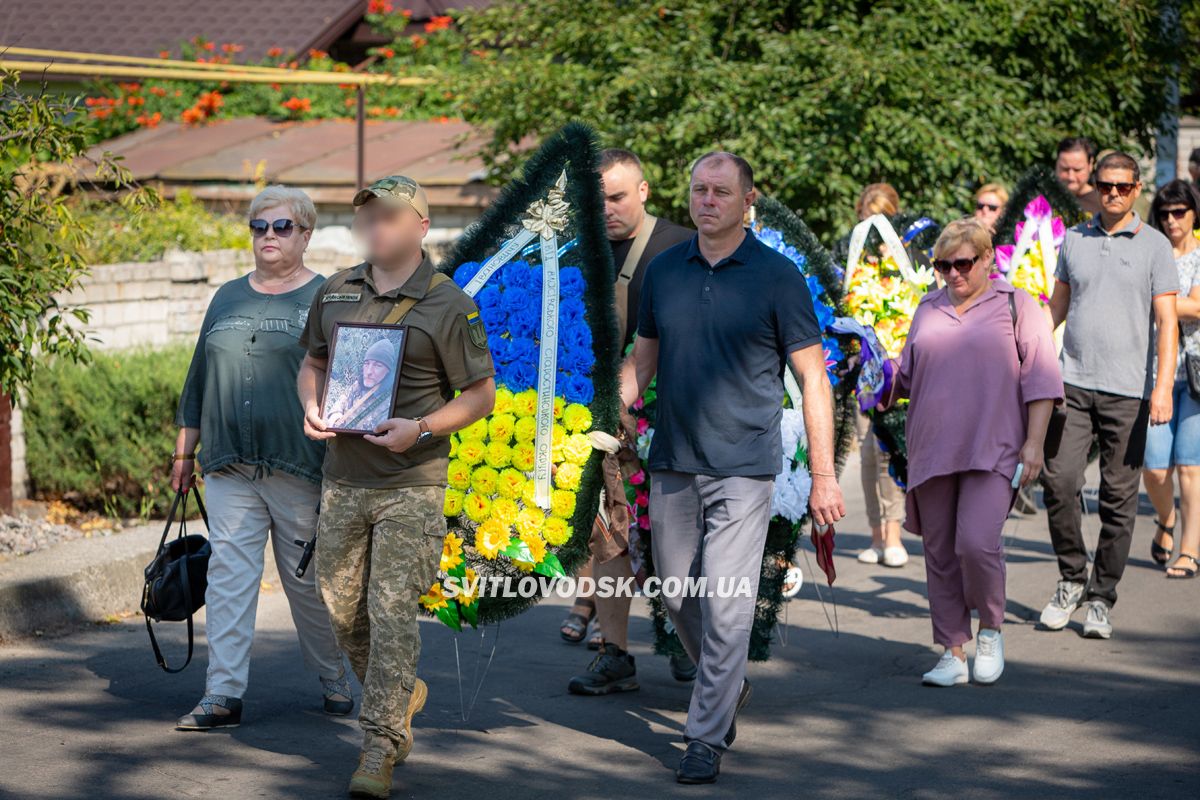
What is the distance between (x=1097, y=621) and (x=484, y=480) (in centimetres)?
326

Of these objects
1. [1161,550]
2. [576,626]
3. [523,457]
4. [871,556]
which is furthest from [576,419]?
[1161,550]

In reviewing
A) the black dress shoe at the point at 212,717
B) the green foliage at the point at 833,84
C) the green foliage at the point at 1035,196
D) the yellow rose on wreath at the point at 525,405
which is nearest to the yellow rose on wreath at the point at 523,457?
the yellow rose on wreath at the point at 525,405

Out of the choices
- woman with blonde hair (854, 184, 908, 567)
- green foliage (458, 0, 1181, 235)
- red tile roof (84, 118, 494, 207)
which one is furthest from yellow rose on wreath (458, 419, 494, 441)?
red tile roof (84, 118, 494, 207)

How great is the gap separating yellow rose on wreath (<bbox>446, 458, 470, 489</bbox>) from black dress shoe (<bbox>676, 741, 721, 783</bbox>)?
1.22 m

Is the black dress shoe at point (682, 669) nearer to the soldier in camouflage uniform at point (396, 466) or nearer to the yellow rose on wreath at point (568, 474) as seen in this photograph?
the yellow rose on wreath at point (568, 474)

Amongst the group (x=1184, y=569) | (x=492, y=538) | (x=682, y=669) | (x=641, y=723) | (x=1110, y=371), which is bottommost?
(x=641, y=723)

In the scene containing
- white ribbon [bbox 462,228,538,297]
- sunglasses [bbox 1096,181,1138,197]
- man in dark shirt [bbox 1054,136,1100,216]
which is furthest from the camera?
man in dark shirt [bbox 1054,136,1100,216]

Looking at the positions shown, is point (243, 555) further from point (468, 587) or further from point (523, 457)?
point (523, 457)

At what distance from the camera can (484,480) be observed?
17.8 ft

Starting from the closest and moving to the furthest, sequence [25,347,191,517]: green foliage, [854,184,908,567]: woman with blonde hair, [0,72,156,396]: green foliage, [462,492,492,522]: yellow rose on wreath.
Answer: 1. [462,492,492,522]: yellow rose on wreath
2. [0,72,156,396]: green foliage
3. [854,184,908,567]: woman with blonde hair
4. [25,347,191,517]: green foliage

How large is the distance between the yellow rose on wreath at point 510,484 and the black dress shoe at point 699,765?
108cm

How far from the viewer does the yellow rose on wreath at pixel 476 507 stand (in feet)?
17.7

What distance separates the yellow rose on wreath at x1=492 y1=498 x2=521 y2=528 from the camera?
212 inches

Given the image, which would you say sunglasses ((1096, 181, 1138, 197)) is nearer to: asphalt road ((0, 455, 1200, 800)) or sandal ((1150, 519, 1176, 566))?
asphalt road ((0, 455, 1200, 800))
